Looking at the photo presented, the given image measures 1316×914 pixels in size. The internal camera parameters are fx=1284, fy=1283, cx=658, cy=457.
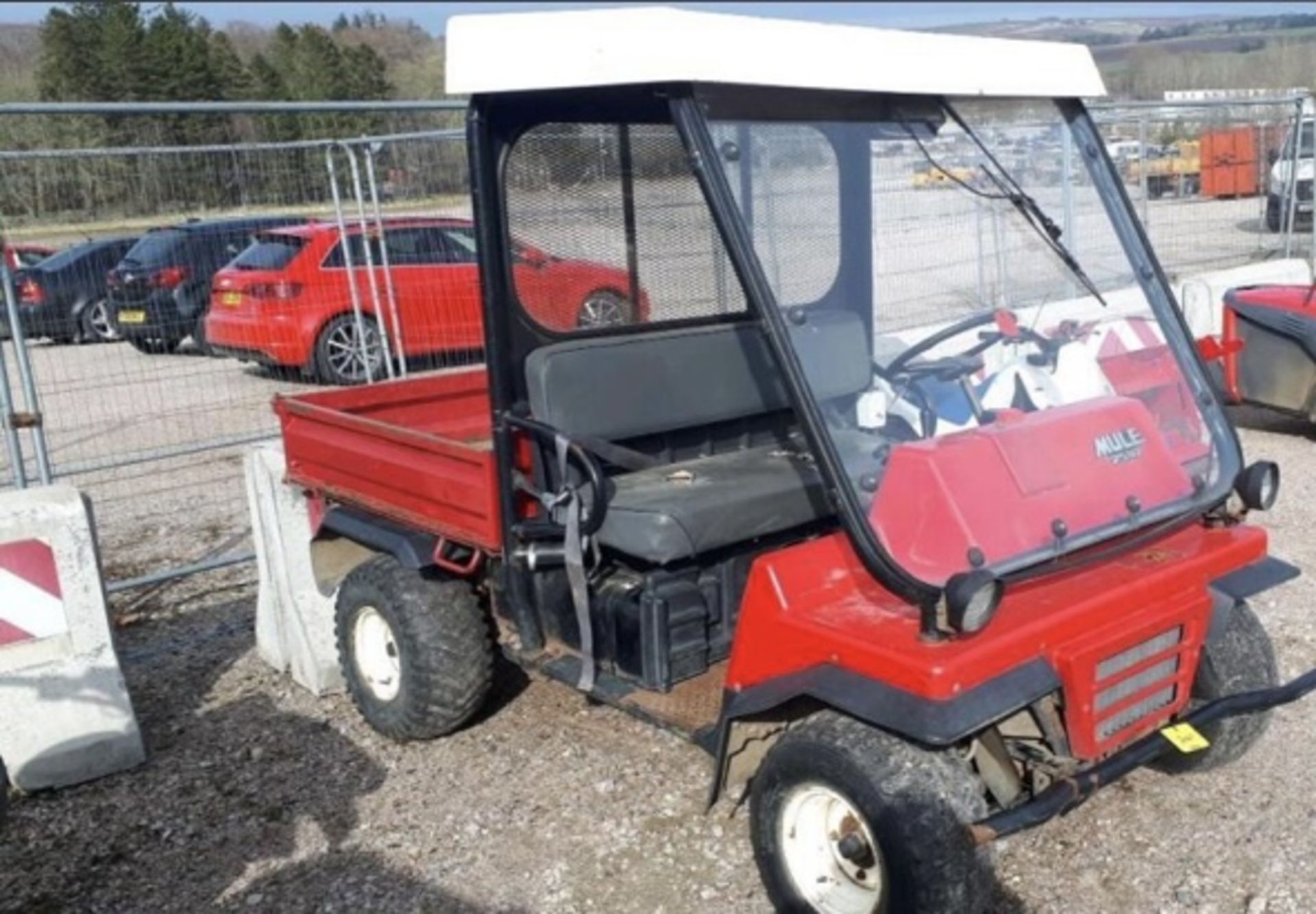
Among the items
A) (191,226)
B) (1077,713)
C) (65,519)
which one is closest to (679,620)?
(1077,713)

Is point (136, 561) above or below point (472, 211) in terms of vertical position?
below

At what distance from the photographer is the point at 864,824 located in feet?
8.73

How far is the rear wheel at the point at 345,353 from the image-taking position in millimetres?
8391

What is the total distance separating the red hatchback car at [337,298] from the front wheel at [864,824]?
4543mm

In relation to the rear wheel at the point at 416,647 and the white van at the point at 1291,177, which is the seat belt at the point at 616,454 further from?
the white van at the point at 1291,177

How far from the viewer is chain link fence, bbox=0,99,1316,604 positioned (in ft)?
10.5

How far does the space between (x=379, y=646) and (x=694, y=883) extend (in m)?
1.37

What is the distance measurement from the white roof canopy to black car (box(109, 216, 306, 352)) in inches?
159

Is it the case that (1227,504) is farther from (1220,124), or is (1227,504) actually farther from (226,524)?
(1220,124)

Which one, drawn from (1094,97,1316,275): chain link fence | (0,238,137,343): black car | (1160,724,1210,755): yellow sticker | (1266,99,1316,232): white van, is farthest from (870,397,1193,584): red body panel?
(1266,99,1316,232): white van

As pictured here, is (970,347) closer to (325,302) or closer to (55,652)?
(55,652)

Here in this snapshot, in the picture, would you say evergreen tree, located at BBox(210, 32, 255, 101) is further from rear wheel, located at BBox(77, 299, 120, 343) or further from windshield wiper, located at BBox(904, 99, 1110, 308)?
windshield wiper, located at BBox(904, 99, 1110, 308)

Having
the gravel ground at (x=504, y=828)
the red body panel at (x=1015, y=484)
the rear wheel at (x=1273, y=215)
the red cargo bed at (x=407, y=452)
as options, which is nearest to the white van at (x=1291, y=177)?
the rear wheel at (x=1273, y=215)

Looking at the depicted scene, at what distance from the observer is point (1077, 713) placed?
271cm
